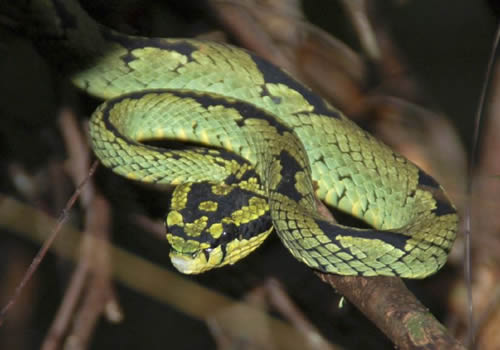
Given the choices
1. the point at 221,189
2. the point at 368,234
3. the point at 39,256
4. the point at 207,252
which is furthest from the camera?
the point at 221,189

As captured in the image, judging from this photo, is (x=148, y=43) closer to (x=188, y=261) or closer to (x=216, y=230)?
(x=216, y=230)

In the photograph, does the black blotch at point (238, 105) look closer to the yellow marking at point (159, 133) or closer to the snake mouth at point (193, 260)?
the yellow marking at point (159, 133)

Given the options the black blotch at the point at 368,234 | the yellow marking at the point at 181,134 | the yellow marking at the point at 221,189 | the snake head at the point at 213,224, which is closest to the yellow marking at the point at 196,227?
the snake head at the point at 213,224

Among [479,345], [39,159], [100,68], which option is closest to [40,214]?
[39,159]

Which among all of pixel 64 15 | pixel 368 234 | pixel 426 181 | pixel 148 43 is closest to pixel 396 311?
pixel 368 234

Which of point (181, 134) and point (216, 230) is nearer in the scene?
point (216, 230)

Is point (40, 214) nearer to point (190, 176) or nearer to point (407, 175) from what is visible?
point (190, 176)
